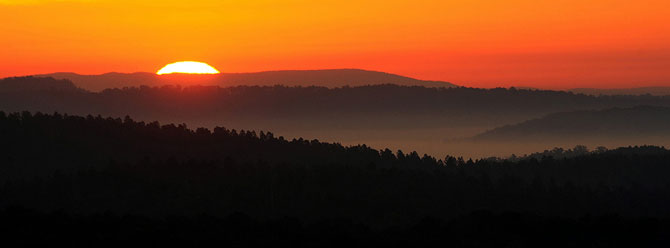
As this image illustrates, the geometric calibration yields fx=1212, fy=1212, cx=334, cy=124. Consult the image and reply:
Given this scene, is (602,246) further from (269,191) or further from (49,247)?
(269,191)

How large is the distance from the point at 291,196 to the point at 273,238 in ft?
285

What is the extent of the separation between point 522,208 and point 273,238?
326ft

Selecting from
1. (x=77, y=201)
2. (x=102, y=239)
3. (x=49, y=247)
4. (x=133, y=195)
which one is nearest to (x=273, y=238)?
(x=102, y=239)

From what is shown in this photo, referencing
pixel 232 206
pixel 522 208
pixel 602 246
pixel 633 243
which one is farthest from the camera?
pixel 522 208

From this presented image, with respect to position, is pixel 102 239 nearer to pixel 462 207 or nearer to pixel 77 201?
pixel 77 201

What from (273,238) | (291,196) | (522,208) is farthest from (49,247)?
(522,208)

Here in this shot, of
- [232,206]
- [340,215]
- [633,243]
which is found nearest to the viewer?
[633,243]

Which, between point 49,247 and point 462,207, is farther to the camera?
point 462,207

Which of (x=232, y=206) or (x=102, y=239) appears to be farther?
(x=232, y=206)

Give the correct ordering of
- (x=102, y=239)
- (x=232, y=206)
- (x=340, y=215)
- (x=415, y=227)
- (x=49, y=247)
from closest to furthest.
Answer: (x=49, y=247) < (x=102, y=239) < (x=415, y=227) < (x=340, y=215) < (x=232, y=206)

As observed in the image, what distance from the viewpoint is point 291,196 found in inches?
7520

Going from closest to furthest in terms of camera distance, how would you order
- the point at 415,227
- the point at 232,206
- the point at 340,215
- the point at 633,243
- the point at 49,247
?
the point at 49,247, the point at 633,243, the point at 415,227, the point at 340,215, the point at 232,206

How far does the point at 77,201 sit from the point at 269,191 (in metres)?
31.5

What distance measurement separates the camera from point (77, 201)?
179 metres
